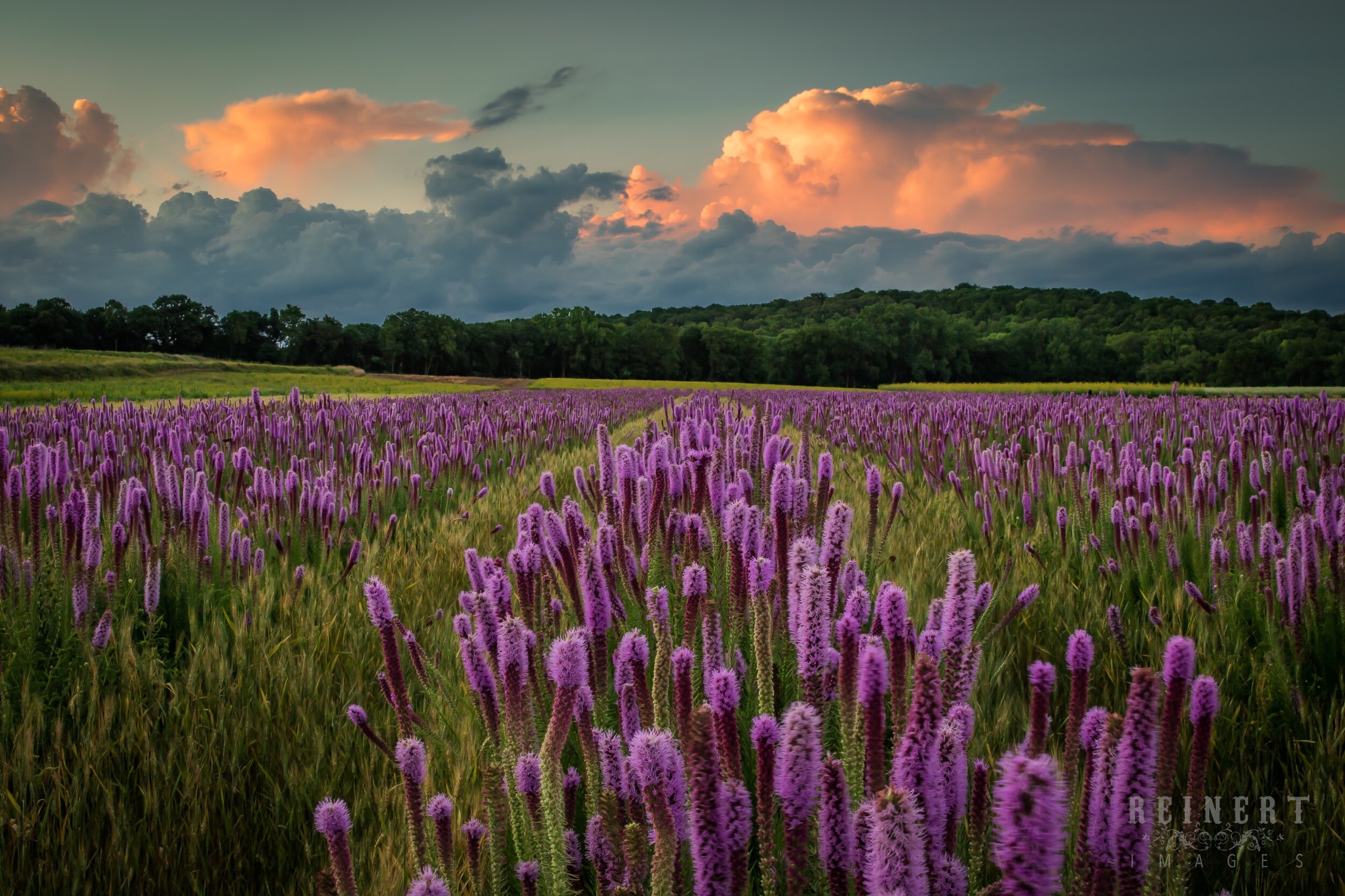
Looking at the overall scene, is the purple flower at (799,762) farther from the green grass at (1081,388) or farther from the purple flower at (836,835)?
the green grass at (1081,388)

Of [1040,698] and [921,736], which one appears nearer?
[921,736]

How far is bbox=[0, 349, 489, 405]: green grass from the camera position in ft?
95.0

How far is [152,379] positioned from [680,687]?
57.8 m

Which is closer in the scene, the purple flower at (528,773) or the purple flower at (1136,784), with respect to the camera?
the purple flower at (1136,784)

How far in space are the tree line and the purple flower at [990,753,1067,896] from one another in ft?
360

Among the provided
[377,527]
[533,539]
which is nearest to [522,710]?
[533,539]

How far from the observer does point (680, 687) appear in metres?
1.03

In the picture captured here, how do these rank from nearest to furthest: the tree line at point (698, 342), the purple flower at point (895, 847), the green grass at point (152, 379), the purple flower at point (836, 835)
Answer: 1. the purple flower at point (895, 847)
2. the purple flower at point (836, 835)
3. the green grass at point (152, 379)
4. the tree line at point (698, 342)

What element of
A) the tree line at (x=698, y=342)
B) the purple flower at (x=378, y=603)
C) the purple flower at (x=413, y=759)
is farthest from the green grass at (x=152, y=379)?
the tree line at (x=698, y=342)

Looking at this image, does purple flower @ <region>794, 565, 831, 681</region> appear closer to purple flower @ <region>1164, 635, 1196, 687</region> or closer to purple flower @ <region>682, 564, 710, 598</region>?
purple flower @ <region>682, 564, 710, 598</region>

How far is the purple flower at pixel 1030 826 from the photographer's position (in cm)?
61

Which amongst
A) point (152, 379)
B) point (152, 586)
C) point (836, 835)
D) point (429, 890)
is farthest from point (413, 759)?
point (152, 379)

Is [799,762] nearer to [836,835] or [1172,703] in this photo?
[836,835]

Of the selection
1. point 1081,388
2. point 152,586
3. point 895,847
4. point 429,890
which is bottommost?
point 152,586
